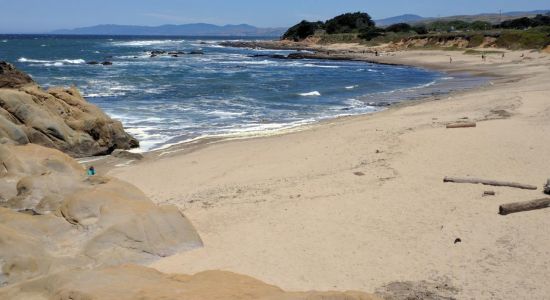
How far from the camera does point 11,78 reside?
55.1ft

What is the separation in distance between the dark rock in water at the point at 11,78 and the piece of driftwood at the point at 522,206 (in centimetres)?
1453

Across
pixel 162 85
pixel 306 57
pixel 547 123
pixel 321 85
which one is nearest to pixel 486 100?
pixel 547 123

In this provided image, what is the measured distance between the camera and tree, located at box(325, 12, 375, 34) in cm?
11835

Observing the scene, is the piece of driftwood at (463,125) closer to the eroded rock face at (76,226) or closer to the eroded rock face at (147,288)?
the eroded rock face at (76,226)

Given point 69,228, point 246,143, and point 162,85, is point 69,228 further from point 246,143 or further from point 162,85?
point 162,85

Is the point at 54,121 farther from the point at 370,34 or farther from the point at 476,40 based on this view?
the point at 370,34

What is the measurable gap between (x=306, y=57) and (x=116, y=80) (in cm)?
3875

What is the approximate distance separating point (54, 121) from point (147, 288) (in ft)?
37.5

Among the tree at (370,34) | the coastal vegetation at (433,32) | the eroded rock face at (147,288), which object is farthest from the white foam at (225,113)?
the tree at (370,34)

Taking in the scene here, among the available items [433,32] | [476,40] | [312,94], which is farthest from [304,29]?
[312,94]

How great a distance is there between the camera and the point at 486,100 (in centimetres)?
2233

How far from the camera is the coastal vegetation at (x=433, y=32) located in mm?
58562

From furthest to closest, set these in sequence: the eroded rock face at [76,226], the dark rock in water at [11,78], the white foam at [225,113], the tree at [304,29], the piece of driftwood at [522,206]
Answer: the tree at [304,29]
the white foam at [225,113]
the dark rock in water at [11,78]
the piece of driftwood at [522,206]
the eroded rock face at [76,226]

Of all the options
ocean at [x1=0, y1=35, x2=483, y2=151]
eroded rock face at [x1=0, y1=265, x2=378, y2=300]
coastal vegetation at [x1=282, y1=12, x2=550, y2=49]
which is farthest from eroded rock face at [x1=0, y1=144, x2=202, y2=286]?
coastal vegetation at [x1=282, y1=12, x2=550, y2=49]
